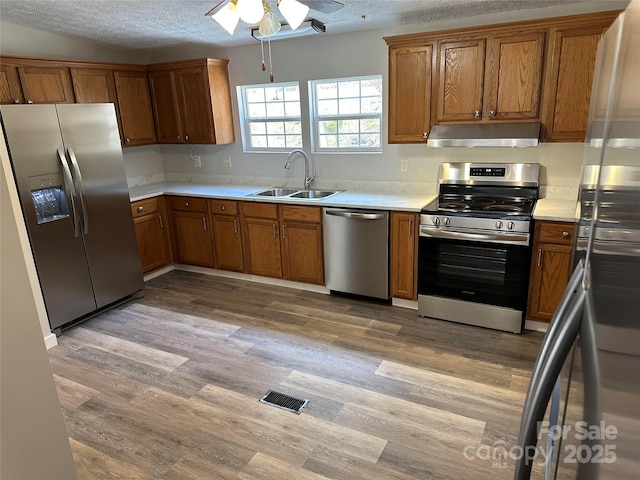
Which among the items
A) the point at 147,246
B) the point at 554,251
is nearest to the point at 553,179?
the point at 554,251

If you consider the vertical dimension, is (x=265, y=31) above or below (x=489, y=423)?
above

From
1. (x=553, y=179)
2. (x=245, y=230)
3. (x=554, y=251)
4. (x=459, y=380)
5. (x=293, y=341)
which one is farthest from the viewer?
(x=245, y=230)

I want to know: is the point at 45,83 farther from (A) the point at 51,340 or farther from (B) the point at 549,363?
(B) the point at 549,363

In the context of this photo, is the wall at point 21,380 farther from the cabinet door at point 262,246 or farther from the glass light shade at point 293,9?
the cabinet door at point 262,246

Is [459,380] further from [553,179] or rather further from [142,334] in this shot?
[142,334]

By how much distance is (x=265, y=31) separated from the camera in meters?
2.42

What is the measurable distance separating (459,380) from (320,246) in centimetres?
171

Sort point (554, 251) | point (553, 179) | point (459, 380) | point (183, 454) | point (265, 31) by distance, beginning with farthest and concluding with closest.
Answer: point (553, 179) → point (554, 251) → point (459, 380) → point (265, 31) → point (183, 454)

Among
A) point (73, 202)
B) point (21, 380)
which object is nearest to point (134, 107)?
point (73, 202)

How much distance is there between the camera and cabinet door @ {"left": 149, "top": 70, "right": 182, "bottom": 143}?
179 inches

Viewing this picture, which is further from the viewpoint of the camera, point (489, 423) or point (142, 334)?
point (142, 334)

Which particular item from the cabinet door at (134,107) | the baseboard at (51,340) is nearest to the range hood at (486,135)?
the cabinet door at (134,107)

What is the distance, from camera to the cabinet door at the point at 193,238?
4461mm

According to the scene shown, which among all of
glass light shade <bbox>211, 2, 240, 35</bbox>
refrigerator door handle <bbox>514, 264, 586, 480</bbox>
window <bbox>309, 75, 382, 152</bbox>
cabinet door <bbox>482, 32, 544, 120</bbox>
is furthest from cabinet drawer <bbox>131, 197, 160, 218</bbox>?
refrigerator door handle <bbox>514, 264, 586, 480</bbox>
